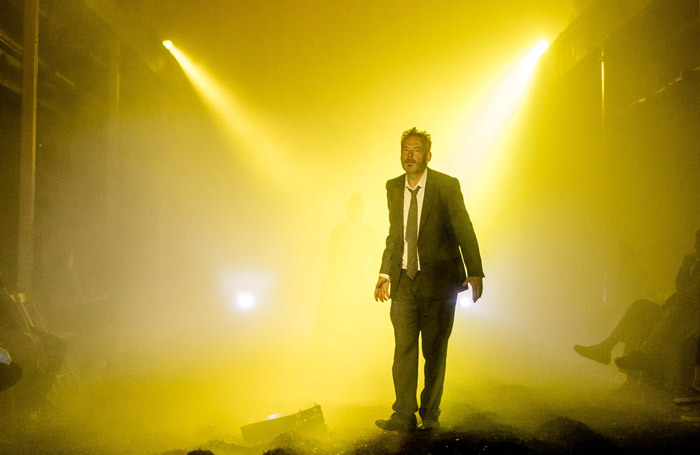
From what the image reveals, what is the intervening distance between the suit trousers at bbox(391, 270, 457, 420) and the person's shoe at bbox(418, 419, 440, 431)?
0.09 ft

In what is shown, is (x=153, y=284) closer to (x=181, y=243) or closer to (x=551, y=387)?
(x=181, y=243)

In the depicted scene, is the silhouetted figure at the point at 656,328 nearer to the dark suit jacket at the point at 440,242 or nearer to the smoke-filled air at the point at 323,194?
the smoke-filled air at the point at 323,194

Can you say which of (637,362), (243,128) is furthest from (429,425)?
(243,128)

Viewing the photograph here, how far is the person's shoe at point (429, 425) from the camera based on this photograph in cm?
340

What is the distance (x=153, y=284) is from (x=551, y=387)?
7.74 metres

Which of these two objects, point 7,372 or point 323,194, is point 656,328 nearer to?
point 7,372

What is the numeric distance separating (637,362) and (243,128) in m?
7.43

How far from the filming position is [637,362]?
386 centimetres

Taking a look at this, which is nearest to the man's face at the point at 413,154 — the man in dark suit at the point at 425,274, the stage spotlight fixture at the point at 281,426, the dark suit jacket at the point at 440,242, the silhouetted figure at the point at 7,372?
the man in dark suit at the point at 425,274

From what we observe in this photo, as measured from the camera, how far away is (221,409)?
4262 millimetres

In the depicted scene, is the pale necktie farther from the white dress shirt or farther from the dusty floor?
the dusty floor

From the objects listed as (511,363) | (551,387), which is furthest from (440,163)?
(551,387)

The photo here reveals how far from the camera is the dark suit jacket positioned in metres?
3.44

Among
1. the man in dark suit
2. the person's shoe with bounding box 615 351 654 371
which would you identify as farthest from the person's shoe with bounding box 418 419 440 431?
the person's shoe with bounding box 615 351 654 371
